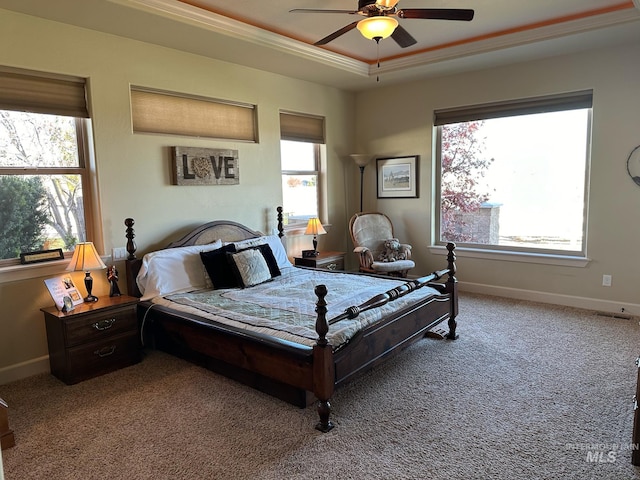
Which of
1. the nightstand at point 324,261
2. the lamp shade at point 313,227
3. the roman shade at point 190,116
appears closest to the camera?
the roman shade at point 190,116

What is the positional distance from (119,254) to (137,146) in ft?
3.25

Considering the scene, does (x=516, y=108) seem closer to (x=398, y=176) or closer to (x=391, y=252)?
(x=398, y=176)

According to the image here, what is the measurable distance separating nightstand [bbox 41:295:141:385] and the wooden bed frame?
20 cm

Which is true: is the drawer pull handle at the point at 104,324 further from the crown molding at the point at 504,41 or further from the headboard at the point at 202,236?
the crown molding at the point at 504,41

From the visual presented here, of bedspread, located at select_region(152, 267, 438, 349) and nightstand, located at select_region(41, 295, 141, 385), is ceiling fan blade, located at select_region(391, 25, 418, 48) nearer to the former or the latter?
bedspread, located at select_region(152, 267, 438, 349)

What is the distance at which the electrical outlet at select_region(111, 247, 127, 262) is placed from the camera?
3.84 meters

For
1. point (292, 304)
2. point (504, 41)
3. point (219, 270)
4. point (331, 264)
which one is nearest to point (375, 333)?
point (292, 304)

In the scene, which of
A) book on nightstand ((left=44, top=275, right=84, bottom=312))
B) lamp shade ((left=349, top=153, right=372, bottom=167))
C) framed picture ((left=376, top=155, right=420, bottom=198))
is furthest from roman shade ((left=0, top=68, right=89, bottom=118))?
framed picture ((left=376, top=155, right=420, bottom=198))

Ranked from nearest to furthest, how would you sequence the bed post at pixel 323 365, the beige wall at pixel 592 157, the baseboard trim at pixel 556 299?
1. the bed post at pixel 323 365
2. the beige wall at pixel 592 157
3. the baseboard trim at pixel 556 299

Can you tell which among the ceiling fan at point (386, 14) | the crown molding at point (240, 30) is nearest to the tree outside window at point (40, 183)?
the crown molding at point (240, 30)

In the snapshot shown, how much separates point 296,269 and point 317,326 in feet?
7.39

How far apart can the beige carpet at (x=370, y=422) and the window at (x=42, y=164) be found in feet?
3.80

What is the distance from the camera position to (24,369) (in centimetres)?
339

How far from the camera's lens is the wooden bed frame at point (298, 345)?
8.25 feet
